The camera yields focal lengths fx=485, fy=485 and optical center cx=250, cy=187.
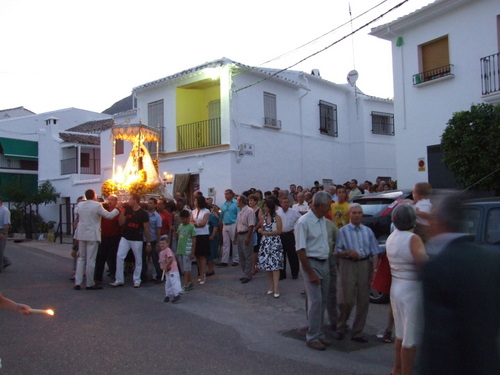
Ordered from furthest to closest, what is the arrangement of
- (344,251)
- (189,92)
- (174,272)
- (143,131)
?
(189,92) < (143,131) < (174,272) < (344,251)

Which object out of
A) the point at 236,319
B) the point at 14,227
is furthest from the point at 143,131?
the point at 14,227

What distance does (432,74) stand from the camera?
47.2 feet

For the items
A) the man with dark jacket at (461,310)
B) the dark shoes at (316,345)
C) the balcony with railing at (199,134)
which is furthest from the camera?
the balcony with railing at (199,134)

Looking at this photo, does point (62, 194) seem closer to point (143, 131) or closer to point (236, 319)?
point (143, 131)

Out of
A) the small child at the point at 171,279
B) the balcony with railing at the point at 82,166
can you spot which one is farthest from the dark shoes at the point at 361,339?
the balcony with railing at the point at 82,166

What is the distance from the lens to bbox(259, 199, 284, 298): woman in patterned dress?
8375 mm

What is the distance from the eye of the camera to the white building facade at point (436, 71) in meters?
13.0

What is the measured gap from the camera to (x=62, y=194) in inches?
1127

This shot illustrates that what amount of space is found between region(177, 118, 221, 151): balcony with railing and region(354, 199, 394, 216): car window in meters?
11.5

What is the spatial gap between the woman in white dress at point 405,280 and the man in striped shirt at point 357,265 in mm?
1355

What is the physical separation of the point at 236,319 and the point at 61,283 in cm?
484

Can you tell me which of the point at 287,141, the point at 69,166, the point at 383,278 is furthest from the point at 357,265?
the point at 69,166

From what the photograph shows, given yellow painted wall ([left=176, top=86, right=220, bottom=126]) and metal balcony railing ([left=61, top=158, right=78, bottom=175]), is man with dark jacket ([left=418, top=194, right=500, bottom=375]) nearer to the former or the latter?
yellow painted wall ([left=176, top=86, right=220, bottom=126])

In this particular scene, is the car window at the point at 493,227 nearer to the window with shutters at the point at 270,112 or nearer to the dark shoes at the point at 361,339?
the dark shoes at the point at 361,339
